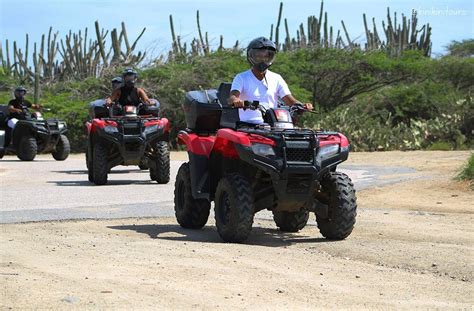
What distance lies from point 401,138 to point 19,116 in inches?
418

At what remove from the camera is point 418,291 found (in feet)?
25.5

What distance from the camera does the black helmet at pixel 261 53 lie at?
1105 cm

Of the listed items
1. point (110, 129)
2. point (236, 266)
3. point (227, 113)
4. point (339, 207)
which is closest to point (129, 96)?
point (110, 129)

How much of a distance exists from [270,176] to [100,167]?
8.94 m

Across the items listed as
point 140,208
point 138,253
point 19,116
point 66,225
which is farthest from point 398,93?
point 138,253

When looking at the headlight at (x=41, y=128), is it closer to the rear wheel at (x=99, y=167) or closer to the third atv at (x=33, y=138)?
the third atv at (x=33, y=138)

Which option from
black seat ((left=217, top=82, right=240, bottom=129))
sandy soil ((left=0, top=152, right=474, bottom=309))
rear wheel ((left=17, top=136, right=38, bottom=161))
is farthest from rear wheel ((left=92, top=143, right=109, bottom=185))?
rear wheel ((left=17, top=136, right=38, bottom=161))

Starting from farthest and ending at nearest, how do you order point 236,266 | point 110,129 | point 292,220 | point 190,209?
point 110,129 → point 190,209 → point 292,220 → point 236,266

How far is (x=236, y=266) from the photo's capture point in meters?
8.52

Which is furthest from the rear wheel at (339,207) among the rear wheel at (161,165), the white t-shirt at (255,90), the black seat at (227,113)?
the rear wheel at (161,165)

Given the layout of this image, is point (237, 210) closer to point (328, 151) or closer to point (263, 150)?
point (263, 150)

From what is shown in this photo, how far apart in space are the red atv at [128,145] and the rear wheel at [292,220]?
7.74m

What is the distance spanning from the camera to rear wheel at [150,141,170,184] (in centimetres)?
1923

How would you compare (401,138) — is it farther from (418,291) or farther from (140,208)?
(418,291)
